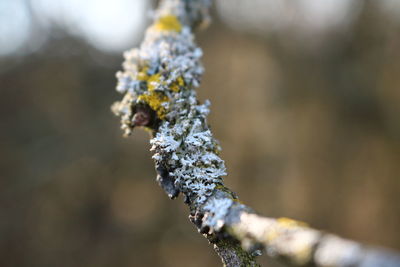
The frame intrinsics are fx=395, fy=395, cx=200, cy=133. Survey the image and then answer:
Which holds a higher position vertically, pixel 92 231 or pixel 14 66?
pixel 14 66

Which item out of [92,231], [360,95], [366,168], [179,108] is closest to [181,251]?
[92,231]

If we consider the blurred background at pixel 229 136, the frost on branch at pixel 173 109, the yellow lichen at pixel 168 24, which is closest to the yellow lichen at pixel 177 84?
the frost on branch at pixel 173 109

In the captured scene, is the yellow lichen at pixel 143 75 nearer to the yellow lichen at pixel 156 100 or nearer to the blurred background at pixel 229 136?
the yellow lichen at pixel 156 100

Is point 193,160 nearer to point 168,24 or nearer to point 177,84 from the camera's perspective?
point 177,84

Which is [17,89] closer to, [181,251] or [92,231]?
[92,231]

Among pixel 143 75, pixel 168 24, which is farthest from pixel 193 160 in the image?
pixel 168 24

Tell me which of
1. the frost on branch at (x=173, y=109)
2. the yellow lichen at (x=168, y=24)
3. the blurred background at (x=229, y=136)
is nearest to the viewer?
the frost on branch at (x=173, y=109)
